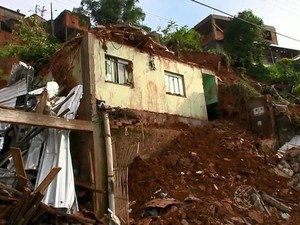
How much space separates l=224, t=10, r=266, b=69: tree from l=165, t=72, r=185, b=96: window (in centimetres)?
1221

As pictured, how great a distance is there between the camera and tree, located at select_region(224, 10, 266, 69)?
1007 inches

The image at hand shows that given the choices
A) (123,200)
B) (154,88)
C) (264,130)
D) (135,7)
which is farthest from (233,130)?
(135,7)

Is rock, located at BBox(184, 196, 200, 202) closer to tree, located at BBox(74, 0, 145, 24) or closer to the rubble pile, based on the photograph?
the rubble pile

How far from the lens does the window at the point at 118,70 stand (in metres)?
12.0

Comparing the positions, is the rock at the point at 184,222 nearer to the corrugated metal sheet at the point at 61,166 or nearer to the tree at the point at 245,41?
the corrugated metal sheet at the point at 61,166

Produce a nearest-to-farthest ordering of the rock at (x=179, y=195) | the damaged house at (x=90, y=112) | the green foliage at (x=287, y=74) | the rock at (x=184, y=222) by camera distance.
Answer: the rock at (x=184, y=222) < the damaged house at (x=90, y=112) < the rock at (x=179, y=195) < the green foliage at (x=287, y=74)

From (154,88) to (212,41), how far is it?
69.4 ft

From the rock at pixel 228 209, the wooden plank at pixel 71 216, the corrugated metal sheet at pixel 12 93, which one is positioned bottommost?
the rock at pixel 228 209

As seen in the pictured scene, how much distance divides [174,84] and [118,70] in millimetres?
2776

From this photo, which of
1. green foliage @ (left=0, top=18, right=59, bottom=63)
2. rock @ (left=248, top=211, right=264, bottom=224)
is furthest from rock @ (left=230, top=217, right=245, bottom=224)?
green foliage @ (left=0, top=18, right=59, bottom=63)

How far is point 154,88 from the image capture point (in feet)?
43.3

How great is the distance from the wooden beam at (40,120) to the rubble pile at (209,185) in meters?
2.05

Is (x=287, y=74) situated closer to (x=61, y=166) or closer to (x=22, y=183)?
(x=61, y=166)

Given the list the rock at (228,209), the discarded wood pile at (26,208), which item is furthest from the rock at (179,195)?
the discarded wood pile at (26,208)
